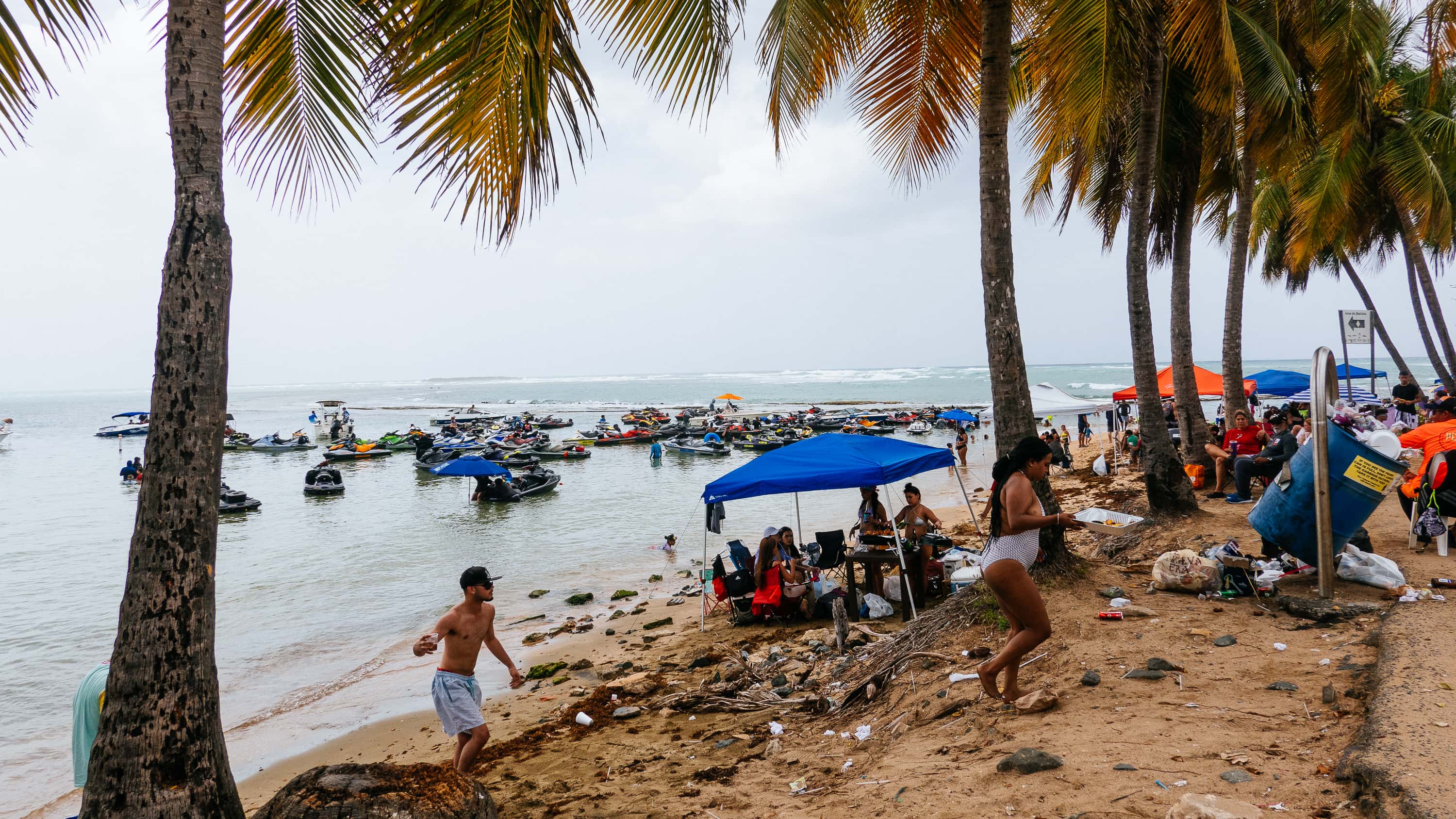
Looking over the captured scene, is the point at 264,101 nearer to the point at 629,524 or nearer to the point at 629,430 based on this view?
the point at 629,524

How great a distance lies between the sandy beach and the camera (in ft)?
11.3

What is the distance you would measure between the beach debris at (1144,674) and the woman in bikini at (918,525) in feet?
12.6

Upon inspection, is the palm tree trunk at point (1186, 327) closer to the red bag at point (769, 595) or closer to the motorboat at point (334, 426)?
the red bag at point (769, 595)

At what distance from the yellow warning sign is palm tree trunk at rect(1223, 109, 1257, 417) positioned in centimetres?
883

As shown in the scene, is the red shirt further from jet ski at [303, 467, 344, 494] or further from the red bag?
jet ski at [303, 467, 344, 494]

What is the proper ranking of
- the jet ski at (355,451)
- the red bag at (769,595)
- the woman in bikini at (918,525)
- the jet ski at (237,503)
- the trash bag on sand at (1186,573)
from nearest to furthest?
the trash bag on sand at (1186,573)
the woman in bikini at (918,525)
the red bag at (769,595)
the jet ski at (237,503)
the jet ski at (355,451)

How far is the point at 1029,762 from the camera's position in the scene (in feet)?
12.2

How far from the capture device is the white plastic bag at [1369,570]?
19.0 feet

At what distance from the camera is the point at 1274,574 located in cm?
631

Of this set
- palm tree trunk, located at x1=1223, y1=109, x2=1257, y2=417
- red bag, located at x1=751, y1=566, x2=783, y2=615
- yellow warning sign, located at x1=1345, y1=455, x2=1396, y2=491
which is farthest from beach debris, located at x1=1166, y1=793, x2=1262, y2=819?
palm tree trunk, located at x1=1223, y1=109, x2=1257, y2=417

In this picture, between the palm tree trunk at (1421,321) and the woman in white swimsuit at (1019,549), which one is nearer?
the woman in white swimsuit at (1019,549)

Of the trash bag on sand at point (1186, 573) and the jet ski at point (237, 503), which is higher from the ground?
the trash bag on sand at point (1186, 573)

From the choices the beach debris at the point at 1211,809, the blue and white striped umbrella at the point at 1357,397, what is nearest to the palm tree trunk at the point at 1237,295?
the blue and white striped umbrella at the point at 1357,397

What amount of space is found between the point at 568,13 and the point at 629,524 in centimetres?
1773
